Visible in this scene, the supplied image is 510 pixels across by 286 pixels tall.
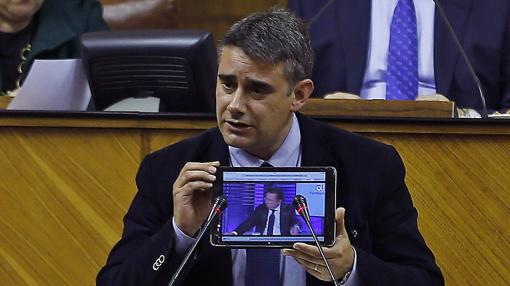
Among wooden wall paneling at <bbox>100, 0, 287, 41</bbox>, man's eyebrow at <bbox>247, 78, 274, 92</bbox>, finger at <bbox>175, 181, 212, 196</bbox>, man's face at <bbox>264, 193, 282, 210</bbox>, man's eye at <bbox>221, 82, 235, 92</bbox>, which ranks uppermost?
man's eyebrow at <bbox>247, 78, 274, 92</bbox>

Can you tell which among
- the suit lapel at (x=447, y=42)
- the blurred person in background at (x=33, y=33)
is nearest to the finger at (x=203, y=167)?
the suit lapel at (x=447, y=42)

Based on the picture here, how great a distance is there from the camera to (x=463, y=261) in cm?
340

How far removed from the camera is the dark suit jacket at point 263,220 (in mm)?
2592

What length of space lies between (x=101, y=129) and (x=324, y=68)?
1031mm

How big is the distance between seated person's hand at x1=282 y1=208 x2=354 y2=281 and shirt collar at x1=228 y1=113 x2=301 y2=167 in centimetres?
33

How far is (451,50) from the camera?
4223 millimetres

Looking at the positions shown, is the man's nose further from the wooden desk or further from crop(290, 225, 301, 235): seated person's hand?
the wooden desk

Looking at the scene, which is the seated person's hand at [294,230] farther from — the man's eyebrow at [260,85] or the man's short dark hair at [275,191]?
the man's eyebrow at [260,85]

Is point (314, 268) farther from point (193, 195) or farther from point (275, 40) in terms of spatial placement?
point (275, 40)

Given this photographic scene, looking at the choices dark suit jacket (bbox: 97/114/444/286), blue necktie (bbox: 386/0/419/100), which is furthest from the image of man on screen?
blue necktie (bbox: 386/0/419/100)

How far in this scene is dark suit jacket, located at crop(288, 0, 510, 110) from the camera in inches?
165

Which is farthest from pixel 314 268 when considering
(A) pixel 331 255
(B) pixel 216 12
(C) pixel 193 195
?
(B) pixel 216 12

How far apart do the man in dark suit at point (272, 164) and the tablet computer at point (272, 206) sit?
4 centimetres

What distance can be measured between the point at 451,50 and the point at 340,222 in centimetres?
171
